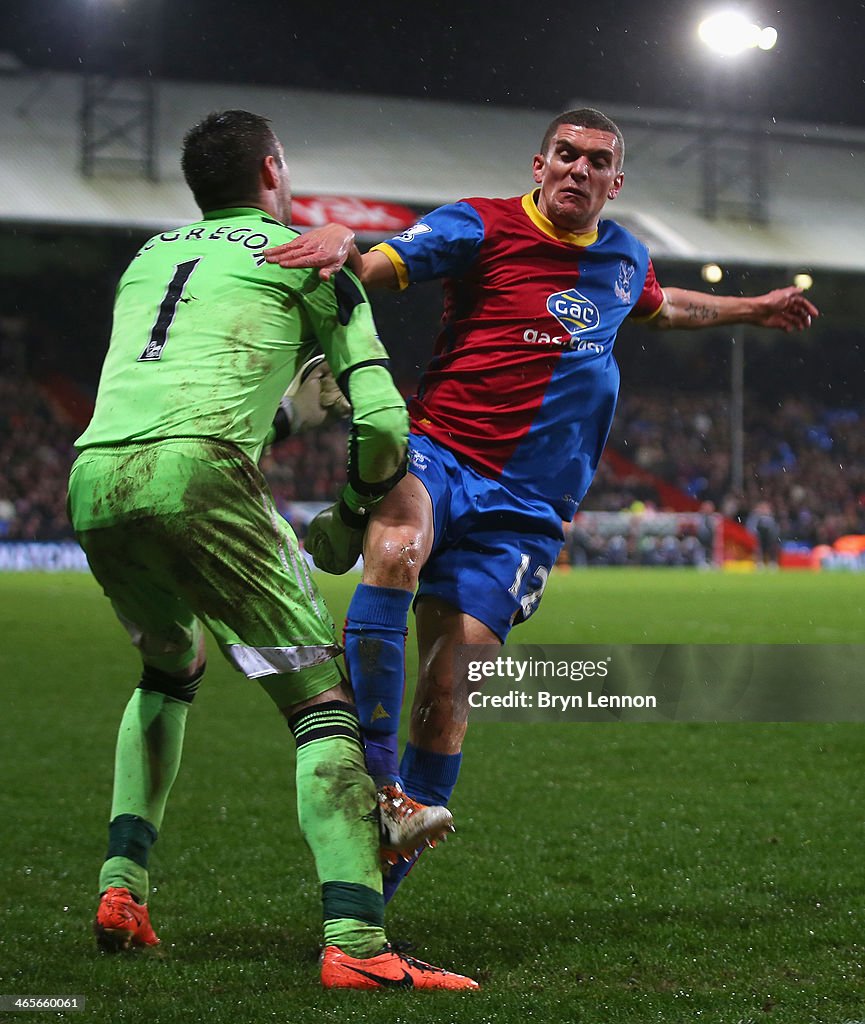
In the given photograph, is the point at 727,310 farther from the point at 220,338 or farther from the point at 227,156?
the point at 220,338

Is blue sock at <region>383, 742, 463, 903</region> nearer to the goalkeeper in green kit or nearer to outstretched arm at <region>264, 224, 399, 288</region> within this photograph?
the goalkeeper in green kit

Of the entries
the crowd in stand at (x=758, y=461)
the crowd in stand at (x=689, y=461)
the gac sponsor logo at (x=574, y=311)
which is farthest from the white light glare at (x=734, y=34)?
the crowd in stand at (x=758, y=461)

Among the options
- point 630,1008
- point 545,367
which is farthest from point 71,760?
point 630,1008

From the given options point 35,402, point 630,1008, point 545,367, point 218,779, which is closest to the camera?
point 630,1008

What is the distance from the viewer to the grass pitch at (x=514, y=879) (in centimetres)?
266

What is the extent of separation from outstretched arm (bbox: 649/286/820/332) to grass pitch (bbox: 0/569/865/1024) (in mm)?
1675

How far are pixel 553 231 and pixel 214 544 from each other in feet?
4.88

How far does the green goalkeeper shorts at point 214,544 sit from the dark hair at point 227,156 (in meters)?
0.64

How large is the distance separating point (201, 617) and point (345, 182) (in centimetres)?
1499

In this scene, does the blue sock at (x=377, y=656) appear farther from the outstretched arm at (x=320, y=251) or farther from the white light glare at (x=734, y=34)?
the white light glare at (x=734, y=34)

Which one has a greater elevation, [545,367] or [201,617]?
[545,367]

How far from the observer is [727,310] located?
13.0ft

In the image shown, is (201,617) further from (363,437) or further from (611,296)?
(611,296)

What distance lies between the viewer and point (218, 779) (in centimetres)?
555
